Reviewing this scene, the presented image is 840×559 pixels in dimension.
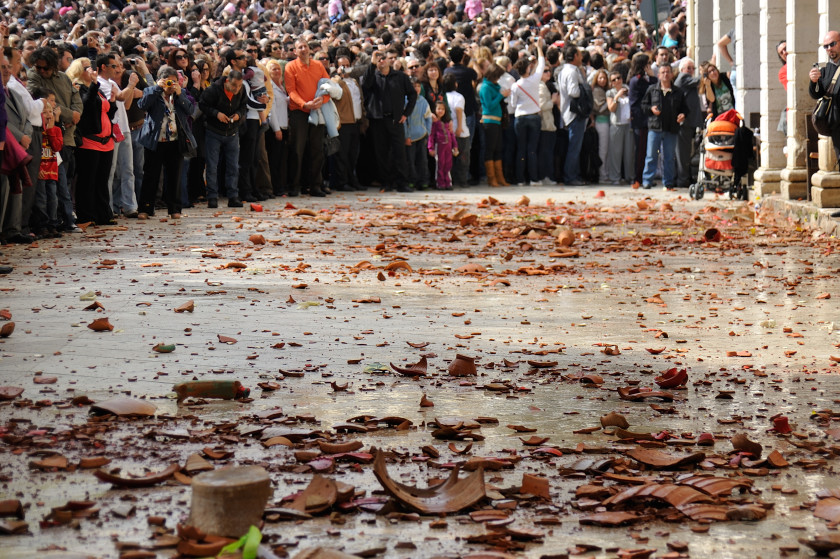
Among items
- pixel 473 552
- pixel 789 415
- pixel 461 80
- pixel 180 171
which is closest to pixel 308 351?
pixel 789 415

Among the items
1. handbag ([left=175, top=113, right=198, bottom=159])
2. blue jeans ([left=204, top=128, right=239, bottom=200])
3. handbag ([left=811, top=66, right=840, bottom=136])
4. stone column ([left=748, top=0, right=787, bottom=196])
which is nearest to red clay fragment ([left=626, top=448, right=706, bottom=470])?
handbag ([left=811, top=66, right=840, bottom=136])

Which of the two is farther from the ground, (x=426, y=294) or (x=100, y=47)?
(x=100, y=47)

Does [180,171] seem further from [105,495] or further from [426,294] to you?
[105,495]

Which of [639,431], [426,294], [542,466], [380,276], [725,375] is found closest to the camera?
[542,466]

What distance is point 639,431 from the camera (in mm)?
5328

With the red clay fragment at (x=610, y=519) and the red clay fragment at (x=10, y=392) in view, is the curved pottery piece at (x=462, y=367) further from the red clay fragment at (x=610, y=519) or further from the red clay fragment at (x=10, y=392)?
the red clay fragment at (x=610, y=519)

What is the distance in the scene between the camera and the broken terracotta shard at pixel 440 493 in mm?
4129

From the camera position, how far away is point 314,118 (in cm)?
1867

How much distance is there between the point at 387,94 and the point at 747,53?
579 centimetres

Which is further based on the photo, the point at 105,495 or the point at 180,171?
the point at 180,171

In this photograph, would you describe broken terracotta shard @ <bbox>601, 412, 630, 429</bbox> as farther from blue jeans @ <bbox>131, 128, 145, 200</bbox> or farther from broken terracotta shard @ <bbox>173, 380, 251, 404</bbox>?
blue jeans @ <bbox>131, 128, 145, 200</bbox>

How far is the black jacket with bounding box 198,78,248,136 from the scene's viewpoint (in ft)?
53.1

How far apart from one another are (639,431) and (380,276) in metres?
4.84

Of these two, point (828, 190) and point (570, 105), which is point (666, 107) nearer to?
point (570, 105)
